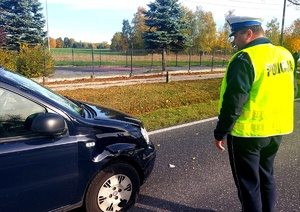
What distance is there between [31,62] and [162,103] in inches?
344

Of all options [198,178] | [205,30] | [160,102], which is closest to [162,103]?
[160,102]

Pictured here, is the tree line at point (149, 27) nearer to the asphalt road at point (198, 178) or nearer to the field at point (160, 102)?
the field at point (160, 102)

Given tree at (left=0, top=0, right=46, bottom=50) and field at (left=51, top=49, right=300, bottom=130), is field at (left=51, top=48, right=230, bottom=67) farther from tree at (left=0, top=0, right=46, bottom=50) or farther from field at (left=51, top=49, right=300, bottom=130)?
field at (left=51, top=49, right=300, bottom=130)

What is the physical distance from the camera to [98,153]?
2438 mm

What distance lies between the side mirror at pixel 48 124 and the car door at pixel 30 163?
0.11 m

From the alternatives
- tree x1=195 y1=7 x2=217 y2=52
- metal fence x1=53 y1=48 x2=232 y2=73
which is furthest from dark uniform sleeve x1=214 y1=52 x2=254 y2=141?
tree x1=195 y1=7 x2=217 y2=52

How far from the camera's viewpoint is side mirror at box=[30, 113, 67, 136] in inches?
78.7

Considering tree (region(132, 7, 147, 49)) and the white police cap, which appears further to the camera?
tree (region(132, 7, 147, 49))

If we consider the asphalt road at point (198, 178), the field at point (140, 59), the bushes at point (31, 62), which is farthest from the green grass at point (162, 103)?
the field at point (140, 59)

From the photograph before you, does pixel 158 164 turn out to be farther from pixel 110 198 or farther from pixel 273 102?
pixel 273 102

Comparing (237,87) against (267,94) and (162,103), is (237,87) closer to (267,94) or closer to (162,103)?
(267,94)

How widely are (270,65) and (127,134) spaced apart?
1.55 meters

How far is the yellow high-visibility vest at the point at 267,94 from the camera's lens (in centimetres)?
202

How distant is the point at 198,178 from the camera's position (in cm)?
349
